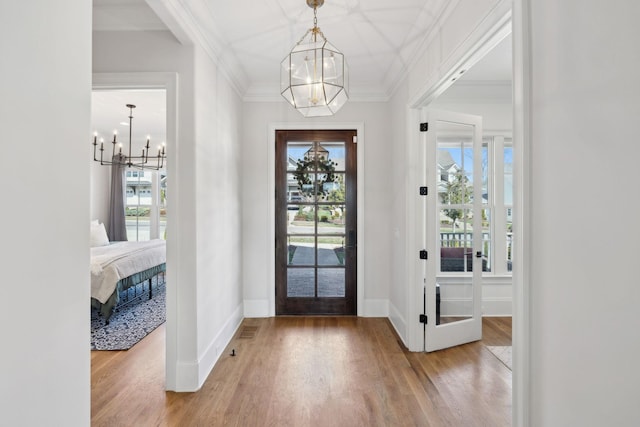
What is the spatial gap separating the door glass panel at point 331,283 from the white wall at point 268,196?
0.30m

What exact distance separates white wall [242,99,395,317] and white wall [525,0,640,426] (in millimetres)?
2588

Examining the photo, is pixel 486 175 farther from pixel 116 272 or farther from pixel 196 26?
pixel 116 272

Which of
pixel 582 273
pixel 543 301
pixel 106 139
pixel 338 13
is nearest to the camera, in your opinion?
pixel 582 273

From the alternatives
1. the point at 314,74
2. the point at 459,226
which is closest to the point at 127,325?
the point at 314,74

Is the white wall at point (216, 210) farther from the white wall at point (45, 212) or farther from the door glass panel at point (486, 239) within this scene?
the door glass panel at point (486, 239)

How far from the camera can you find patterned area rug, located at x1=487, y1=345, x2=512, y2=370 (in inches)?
111

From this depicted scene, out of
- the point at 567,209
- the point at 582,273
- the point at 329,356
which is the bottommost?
the point at 329,356

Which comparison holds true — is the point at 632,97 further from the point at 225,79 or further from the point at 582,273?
the point at 225,79

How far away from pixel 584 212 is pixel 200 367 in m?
2.51

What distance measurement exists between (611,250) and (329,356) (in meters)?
2.37

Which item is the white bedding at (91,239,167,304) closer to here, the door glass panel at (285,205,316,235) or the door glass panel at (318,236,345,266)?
the door glass panel at (285,205,316,235)

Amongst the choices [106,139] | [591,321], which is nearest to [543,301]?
[591,321]

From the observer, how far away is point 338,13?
2369mm

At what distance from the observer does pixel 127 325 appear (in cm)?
367
